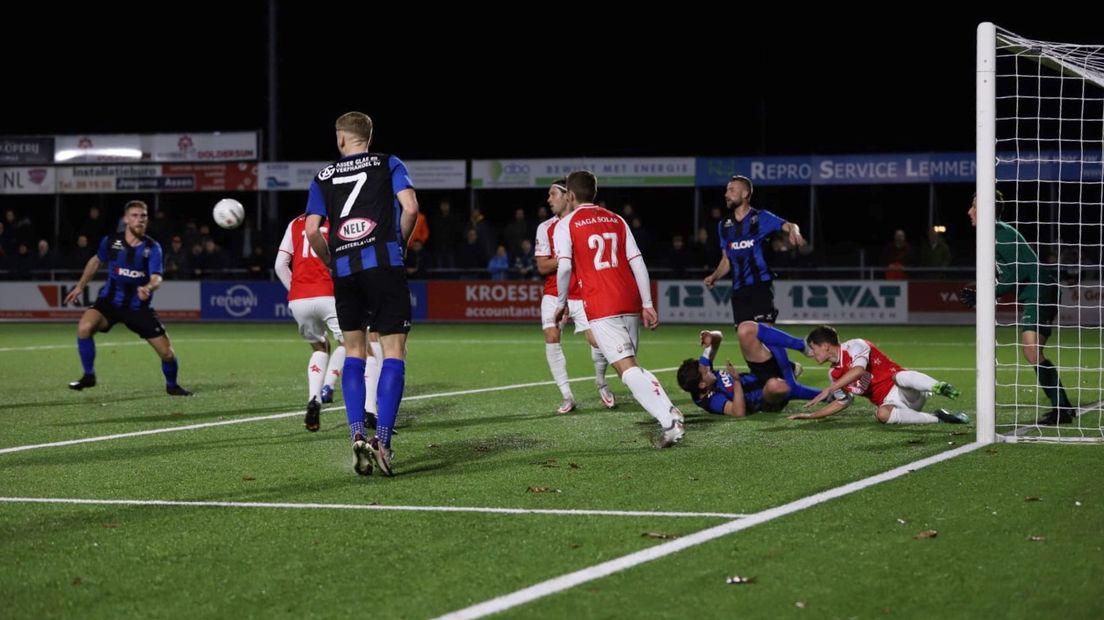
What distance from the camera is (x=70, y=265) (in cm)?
3344

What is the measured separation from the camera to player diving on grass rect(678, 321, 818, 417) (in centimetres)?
1088

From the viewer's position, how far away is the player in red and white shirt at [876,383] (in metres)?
10.0

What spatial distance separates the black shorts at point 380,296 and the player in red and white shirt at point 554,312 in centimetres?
359

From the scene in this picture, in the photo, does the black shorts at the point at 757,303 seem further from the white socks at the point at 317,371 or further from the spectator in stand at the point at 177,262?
the spectator in stand at the point at 177,262

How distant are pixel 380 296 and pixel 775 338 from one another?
180 inches

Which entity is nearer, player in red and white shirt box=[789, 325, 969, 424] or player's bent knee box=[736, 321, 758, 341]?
player in red and white shirt box=[789, 325, 969, 424]

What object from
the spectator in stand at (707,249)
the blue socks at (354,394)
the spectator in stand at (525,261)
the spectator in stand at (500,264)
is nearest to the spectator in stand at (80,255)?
the spectator in stand at (500,264)

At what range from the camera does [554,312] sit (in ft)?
39.3

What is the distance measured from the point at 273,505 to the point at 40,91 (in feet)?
175

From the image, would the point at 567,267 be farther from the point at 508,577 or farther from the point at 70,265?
the point at 70,265

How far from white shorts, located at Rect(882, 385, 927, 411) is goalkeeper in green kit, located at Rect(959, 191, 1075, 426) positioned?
787 millimetres

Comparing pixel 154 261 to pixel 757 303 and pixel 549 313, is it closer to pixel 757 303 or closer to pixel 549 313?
pixel 549 313

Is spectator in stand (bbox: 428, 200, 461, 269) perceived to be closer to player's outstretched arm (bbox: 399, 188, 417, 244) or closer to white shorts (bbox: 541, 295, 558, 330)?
white shorts (bbox: 541, 295, 558, 330)

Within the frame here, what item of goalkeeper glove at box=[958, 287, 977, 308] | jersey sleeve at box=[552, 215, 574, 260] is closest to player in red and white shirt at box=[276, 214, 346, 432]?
jersey sleeve at box=[552, 215, 574, 260]
